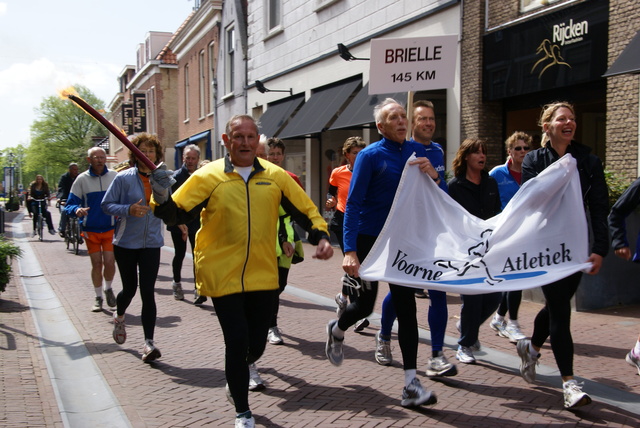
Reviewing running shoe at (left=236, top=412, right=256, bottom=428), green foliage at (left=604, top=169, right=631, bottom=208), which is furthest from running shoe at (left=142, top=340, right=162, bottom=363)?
green foliage at (left=604, top=169, right=631, bottom=208)

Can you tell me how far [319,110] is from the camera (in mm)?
18141

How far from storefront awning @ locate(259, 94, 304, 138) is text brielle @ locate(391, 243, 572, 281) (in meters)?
16.3

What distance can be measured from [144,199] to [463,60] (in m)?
8.43

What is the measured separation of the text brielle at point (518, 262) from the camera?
4.36 metres

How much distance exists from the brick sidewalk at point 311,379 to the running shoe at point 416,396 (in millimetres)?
64

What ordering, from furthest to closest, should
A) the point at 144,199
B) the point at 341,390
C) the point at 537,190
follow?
the point at 144,199, the point at 341,390, the point at 537,190

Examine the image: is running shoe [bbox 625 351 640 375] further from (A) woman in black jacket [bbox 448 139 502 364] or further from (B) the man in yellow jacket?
(B) the man in yellow jacket

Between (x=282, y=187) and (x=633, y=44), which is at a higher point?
(x=633, y=44)

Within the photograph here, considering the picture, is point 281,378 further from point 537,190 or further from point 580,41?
point 580,41

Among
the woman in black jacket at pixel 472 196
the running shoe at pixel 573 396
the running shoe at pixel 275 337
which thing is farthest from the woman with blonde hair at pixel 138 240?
the running shoe at pixel 573 396

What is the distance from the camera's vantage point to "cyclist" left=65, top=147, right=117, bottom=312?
8.07 metres

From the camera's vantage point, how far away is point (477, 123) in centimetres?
1241

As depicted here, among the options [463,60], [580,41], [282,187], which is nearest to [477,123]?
[463,60]

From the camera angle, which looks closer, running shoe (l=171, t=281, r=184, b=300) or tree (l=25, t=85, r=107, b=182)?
running shoe (l=171, t=281, r=184, b=300)
